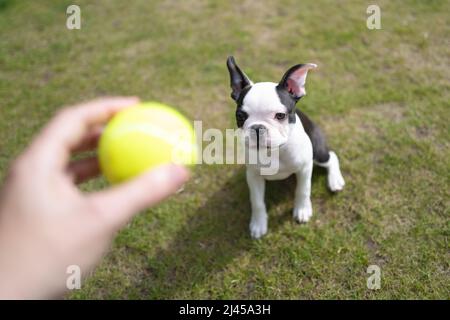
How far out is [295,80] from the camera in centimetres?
253

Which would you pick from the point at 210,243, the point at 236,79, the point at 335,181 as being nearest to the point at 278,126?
the point at 236,79

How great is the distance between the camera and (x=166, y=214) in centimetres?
346

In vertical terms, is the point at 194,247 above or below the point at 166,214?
below

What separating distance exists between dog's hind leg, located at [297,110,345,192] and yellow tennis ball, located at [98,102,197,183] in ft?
4.79

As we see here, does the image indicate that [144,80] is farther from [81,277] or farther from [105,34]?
[81,277]

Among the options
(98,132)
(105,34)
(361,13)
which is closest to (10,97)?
(105,34)

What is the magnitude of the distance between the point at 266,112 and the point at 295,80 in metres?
0.35

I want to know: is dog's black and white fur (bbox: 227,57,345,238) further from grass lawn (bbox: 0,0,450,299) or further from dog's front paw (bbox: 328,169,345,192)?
grass lawn (bbox: 0,0,450,299)

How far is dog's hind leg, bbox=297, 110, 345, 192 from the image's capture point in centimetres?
300

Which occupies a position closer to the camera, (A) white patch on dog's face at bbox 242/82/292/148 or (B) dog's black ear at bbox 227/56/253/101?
(A) white patch on dog's face at bbox 242/82/292/148

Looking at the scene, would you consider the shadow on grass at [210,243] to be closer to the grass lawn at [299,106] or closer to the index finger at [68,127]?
the grass lawn at [299,106]

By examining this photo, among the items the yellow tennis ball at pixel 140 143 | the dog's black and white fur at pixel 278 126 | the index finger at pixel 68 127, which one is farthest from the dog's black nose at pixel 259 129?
the index finger at pixel 68 127

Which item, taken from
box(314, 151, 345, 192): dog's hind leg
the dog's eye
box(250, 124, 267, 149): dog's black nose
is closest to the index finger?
box(250, 124, 267, 149): dog's black nose
